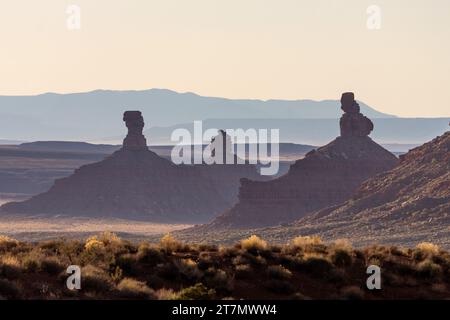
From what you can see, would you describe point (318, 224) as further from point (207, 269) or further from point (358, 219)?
point (207, 269)

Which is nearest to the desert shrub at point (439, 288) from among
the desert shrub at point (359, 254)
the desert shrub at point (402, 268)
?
the desert shrub at point (402, 268)

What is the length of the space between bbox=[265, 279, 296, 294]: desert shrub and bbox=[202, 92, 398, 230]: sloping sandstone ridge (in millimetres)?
138941

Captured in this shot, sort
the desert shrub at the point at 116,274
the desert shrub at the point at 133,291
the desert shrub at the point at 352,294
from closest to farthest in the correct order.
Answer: the desert shrub at the point at 133,291
the desert shrub at the point at 352,294
the desert shrub at the point at 116,274

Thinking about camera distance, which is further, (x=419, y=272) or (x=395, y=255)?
(x=395, y=255)

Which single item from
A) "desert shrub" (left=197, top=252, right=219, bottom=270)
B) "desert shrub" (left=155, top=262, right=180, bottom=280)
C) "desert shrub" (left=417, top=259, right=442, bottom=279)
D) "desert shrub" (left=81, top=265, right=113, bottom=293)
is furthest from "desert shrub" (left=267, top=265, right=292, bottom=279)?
"desert shrub" (left=81, top=265, right=113, bottom=293)

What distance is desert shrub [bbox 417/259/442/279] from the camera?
34.8 metres

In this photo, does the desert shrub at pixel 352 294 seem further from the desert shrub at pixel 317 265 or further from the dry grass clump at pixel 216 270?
the desert shrub at pixel 317 265

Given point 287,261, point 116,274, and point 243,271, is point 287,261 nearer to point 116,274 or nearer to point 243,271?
point 243,271

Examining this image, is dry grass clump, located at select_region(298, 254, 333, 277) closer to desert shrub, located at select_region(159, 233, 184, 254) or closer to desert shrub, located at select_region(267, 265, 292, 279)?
desert shrub, located at select_region(267, 265, 292, 279)

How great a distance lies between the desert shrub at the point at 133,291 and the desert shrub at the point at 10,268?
9.63ft

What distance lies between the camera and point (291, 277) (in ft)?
110

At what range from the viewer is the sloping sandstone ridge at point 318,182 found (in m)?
172

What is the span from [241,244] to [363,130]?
139 m
